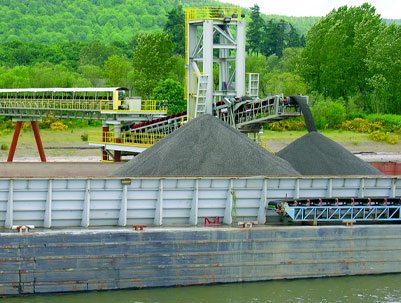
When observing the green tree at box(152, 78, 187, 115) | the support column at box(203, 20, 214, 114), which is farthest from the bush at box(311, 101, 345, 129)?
the support column at box(203, 20, 214, 114)

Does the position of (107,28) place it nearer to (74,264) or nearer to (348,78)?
(348,78)

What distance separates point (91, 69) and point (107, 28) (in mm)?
104075

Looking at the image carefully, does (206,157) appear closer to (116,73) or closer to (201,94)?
(201,94)

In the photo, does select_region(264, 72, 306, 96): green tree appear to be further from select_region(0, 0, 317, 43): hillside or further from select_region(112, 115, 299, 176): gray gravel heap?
select_region(0, 0, 317, 43): hillside

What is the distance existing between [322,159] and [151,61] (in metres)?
54.8

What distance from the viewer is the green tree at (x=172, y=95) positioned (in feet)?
225

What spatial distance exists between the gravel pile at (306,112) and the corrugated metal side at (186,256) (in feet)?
27.0

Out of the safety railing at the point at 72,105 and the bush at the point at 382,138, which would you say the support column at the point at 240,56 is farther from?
the bush at the point at 382,138

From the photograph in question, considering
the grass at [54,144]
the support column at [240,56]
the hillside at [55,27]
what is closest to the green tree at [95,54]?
the grass at [54,144]

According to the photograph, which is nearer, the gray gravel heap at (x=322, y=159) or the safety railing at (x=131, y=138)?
the gray gravel heap at (x=322, y=159)

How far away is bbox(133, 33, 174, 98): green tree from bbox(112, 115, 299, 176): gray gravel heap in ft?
178

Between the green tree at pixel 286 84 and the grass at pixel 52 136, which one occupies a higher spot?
the green tree at pixel 286 84

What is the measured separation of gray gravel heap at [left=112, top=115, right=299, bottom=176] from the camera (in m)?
26.3

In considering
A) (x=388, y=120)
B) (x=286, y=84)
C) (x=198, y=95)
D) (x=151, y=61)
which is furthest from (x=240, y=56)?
(x=151, y=61)
